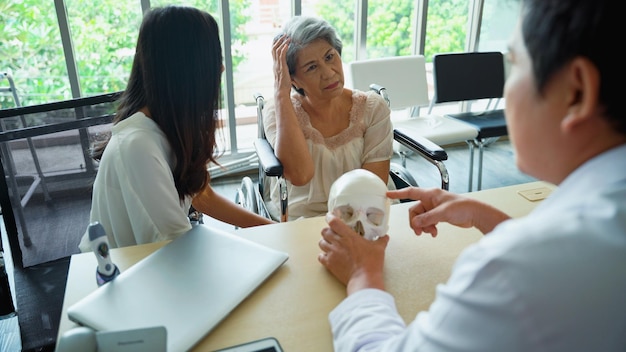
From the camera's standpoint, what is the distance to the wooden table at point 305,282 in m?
0.83

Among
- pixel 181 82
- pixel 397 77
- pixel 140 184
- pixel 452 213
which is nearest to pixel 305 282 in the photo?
pixel 452 213

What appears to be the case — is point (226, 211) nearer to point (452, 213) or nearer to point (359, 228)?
point (359, 228)

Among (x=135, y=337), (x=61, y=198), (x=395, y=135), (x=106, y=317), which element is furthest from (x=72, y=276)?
(x=395, y=135)

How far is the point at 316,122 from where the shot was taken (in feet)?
6.17

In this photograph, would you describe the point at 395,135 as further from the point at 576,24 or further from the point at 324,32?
the point at 576,24

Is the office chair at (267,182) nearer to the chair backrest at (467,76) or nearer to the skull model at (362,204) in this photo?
the skull model at (362,204)

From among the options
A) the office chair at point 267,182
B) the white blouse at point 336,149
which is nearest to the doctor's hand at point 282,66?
the white blouse at point 336,149

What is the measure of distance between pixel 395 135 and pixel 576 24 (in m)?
1.66

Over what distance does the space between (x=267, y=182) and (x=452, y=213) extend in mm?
1098

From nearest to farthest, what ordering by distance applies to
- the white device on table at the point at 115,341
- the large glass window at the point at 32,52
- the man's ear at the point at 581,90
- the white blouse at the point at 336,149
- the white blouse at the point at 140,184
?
the man's ear at the point at 581,90 → the white device on table at the point at 115,341 → the white blouse at the point at 140,184 → the white blouse at the point at 336,149 → the large glass window at the point at 32,52

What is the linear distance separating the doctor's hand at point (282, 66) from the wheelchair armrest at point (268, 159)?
23 centimetres

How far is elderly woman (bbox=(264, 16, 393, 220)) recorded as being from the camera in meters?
1.76

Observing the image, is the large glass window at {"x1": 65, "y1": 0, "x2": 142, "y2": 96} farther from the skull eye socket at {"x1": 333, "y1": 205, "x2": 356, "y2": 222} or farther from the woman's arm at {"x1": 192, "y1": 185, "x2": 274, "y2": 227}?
the skull eye socket at {"x1": 333, "y1": 205, "x2": 356, "y2": 222}

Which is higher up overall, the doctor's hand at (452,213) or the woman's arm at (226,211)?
the doctor's hand at (452,213)
